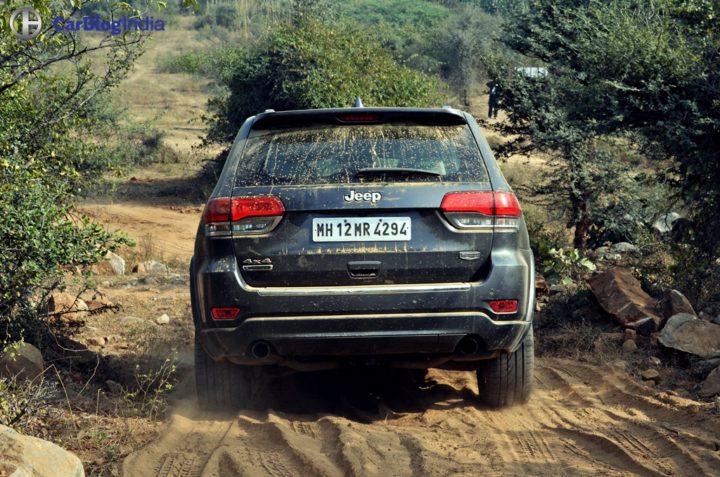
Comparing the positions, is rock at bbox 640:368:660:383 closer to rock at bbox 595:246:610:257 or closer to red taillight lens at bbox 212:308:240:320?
red taillight lens at bbox 212:308:240:320

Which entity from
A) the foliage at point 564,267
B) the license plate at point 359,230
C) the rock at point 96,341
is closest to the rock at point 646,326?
the foliage at point 564,267

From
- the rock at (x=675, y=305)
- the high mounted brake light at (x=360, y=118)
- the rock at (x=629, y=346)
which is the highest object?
the high mounted brake light at (x=360, y=118)

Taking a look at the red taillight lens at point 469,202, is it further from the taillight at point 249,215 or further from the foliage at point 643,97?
the foliage at point 643,97

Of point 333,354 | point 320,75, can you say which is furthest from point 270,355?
point 320,75

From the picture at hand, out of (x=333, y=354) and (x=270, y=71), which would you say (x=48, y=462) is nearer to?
(x=333, y=354)

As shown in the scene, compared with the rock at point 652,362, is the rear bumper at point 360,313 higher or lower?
higher

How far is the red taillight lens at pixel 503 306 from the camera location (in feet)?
16.5

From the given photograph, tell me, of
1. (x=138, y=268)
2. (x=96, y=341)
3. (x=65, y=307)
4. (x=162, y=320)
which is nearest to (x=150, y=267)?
(x=138, y=268)

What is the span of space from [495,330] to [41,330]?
3367mm

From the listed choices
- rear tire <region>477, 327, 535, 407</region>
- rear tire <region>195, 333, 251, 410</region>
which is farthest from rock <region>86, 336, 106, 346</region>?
rear tire <region>477, 327, 535, 407</region>

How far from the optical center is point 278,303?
16.3ft

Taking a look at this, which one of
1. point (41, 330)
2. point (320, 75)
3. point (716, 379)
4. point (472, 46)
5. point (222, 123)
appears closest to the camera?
point (716, 379)

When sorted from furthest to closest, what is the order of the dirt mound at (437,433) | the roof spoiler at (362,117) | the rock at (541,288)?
the rock at (541,288)
the roof spoiler at (362,117)
the dirt mound at (437,433)

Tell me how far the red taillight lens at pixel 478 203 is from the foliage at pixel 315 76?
13.3 meters
